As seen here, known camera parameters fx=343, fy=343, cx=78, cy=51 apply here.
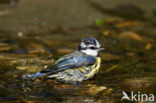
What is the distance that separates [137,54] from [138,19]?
11.3ft

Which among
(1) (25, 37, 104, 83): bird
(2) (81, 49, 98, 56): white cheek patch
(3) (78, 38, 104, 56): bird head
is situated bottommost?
(1) (25, 37, 104, 83): bird

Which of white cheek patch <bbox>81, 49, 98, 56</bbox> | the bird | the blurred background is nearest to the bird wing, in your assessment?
the bird

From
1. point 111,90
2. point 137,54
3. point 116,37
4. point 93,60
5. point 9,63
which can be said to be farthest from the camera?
point 116,37

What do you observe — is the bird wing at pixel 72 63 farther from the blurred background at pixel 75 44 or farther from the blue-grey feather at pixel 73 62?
the blurred background at pixel 75 44

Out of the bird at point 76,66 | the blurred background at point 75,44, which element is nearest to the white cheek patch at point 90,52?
the bird at point 76,66

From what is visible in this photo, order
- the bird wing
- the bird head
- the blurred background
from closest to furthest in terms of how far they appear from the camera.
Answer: the blurred background
the bird wing
the bird head

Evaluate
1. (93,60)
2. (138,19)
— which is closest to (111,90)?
(93,60)

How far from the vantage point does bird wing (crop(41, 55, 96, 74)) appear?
5988mm

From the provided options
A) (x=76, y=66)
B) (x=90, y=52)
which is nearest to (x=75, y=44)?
(x=90, y=52)

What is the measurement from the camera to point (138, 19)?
11984 mm

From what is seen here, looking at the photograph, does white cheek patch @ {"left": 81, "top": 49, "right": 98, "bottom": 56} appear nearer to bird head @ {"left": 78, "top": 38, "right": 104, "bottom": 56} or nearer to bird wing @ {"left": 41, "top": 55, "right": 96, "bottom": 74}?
A: bird head @ {"left": 78, "top": 38, "right": 104, "bottom": 56}

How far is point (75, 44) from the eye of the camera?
9.50 metres

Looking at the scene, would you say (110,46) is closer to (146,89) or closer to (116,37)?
(116,37)

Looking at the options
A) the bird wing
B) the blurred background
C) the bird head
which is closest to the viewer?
the blurred background
